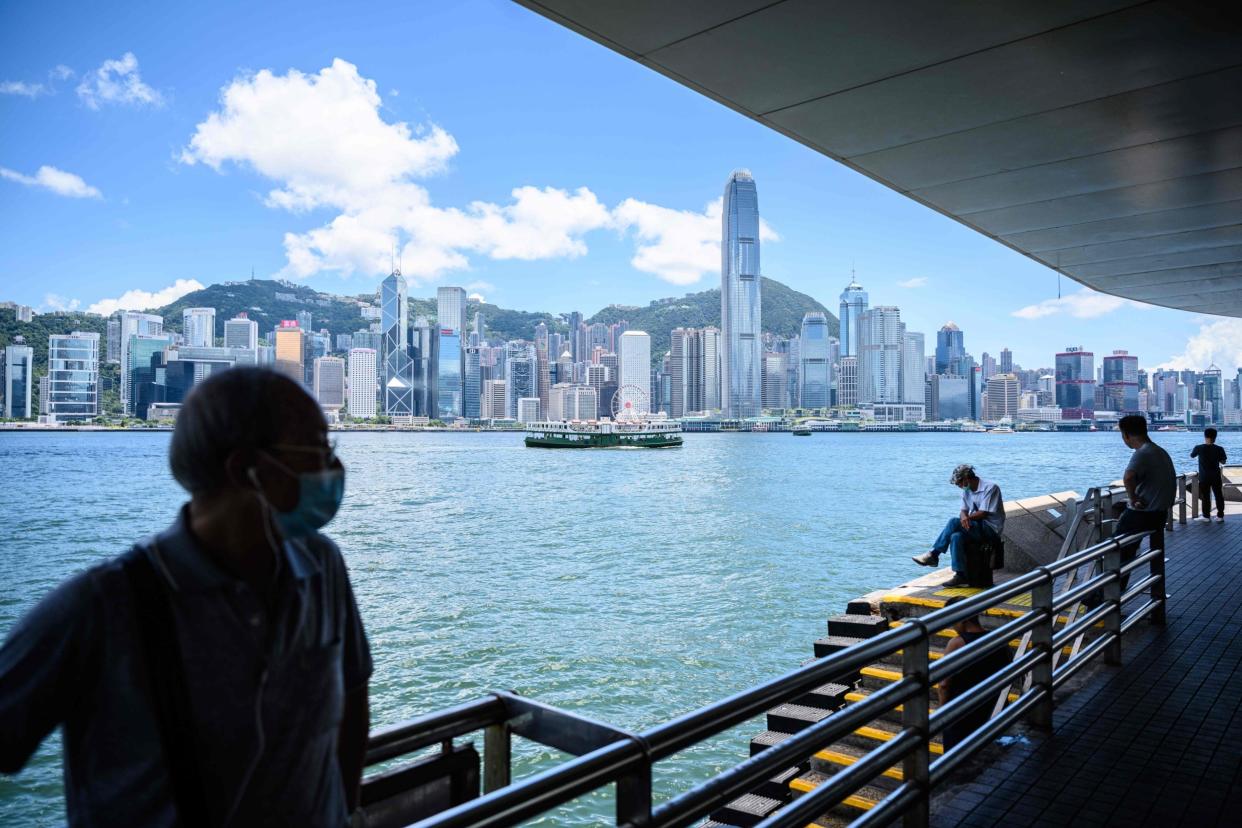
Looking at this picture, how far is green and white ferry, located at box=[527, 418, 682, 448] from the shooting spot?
10275 centimetres

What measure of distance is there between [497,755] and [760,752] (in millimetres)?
615

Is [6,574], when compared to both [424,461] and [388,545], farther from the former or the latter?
[424,461]

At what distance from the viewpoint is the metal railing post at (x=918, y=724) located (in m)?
2.83

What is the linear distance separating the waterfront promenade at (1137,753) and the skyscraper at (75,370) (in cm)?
8868

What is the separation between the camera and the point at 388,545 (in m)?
33.9

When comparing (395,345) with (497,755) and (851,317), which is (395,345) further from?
(851,317)

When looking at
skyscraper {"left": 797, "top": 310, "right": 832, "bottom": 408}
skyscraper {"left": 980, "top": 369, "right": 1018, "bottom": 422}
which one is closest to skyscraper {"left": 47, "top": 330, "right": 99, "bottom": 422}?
skyscraper {"left": 797, "top": 310, "right": 832, "bottom": 408}

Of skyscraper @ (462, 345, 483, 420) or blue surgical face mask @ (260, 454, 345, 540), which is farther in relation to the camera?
skyscraper @ (462, 345, 483, 420)

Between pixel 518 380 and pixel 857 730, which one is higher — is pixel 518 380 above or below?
above

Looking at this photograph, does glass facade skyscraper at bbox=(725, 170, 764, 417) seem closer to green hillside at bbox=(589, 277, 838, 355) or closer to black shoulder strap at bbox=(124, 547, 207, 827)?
green hillside at bbox=(589, 277, 838, 355)

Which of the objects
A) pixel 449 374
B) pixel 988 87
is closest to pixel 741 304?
pixel 449 374

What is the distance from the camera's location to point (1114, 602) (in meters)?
5.23

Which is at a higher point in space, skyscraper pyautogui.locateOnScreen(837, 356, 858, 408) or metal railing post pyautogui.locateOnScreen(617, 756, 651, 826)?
skyscraper pyautogui.locateOnScreen(837, 356, 858, 408)

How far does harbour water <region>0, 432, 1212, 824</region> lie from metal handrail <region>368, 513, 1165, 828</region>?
2.21 feet
